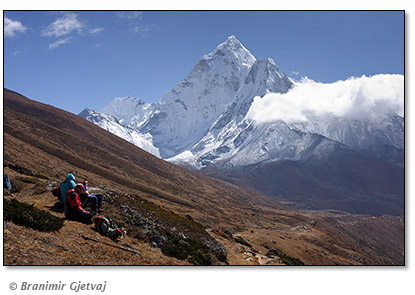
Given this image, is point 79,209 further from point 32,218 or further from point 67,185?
point 32,218

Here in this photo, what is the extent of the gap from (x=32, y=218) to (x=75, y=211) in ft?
9.66

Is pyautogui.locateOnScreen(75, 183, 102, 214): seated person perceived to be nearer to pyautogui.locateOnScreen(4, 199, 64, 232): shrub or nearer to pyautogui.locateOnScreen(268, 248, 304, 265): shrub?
pyautogui.locateOnScreen(4, 199, 64, 232): shrub

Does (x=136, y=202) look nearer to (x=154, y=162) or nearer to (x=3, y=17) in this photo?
(x=3, y=17)

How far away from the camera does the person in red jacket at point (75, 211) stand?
19453mm

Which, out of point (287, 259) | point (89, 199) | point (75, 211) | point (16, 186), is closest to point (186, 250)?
point (89, 199)

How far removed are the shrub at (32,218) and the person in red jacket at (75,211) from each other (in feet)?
5.17

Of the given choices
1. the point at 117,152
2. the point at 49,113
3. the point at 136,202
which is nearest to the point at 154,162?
the point at 117,152

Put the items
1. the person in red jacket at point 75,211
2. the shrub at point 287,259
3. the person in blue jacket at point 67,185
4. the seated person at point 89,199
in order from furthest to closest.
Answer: the shrub at point 287,259 → the person in blue jacket at point 67,185 → the seated person at point 89,199 → the person in red jacket at point 75,211

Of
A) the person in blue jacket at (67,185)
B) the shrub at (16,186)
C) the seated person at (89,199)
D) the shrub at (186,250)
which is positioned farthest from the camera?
the shrub at (16,186)

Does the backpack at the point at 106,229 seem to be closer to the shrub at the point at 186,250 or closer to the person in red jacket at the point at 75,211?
the person in red jacket at the point at 75,211

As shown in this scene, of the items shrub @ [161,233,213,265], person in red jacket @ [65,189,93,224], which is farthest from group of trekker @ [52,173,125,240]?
shrub @ [161,233,213,265]

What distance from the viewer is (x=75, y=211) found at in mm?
19875

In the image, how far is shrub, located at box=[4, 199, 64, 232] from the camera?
671 inches

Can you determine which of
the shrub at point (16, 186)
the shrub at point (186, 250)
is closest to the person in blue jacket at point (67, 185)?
the shrub at point (186, 250)
